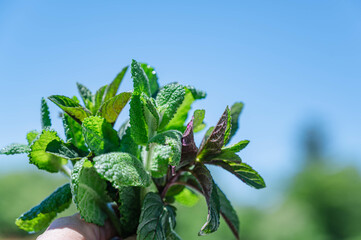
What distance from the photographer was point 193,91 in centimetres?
Answer: 86

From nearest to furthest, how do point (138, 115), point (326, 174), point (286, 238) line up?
point (138, 115)
point (286, 238)
point (326, 174)

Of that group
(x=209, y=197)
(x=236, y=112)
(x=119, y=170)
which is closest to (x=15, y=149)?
(x=119, y=170)

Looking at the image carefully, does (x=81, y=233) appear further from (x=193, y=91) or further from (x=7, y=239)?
(x=7, y=239)

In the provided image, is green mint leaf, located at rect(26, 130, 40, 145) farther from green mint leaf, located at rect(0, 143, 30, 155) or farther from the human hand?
the human hand

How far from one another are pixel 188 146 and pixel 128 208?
0.19 meters

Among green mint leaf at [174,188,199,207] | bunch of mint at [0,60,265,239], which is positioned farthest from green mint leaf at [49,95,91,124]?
green mint leaf at [174,188,199,207]

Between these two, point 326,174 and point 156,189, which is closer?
point 156,189

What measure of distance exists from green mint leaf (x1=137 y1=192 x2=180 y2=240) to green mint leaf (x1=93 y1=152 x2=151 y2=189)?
75 mm

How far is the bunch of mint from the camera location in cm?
70

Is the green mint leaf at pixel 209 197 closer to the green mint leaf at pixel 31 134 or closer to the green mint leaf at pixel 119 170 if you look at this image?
the green mint leaf at pixel 119 170

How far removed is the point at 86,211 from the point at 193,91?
35cm

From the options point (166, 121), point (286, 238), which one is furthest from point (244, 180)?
point (286, 238)

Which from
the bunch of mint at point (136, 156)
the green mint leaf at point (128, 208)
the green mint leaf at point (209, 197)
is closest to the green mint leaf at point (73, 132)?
the bunch of mint at point (136, 156)

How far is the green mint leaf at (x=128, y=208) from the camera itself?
754 mm
